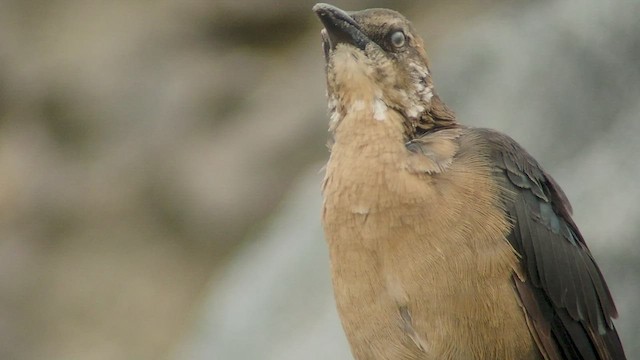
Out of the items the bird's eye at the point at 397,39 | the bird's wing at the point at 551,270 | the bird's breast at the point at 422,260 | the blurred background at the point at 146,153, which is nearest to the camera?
the bird's breast at the point at 422,260

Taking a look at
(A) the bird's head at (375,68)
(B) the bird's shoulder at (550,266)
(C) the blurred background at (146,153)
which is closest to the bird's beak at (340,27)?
(A) the bird's head at (375,68)

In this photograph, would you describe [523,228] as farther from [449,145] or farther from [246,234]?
[246,234]

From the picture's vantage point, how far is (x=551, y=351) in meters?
3.99

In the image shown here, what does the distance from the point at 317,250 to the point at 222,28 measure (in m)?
2.39

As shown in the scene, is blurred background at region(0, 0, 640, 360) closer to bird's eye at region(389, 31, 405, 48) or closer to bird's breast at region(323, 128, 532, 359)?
bird's eye at region(389, 31, 405, 48)

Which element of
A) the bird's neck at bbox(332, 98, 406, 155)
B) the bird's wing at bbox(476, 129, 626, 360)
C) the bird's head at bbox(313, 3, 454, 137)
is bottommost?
the bird's wing at bbox(476, 129, 626, 360)

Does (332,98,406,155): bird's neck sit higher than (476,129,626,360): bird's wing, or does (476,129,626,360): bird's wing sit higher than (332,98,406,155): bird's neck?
(332,98,406,155): bird's neck

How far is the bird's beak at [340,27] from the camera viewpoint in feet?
13.4

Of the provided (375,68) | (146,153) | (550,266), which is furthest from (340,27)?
(146,153)

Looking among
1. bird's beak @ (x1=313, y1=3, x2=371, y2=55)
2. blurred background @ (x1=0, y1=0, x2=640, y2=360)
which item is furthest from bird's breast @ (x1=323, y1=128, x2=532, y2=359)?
blurred background @ (x1=0, y1=0, x2=640, y2=360)

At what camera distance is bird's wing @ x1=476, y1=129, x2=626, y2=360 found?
4016 mm

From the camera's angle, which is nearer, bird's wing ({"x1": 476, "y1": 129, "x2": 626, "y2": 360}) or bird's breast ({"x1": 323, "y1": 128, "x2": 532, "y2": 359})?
bird's breast ({"x1": 323, "y1": 128, "x2": 532, "y2": 359})

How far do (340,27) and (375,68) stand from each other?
219 millimetres

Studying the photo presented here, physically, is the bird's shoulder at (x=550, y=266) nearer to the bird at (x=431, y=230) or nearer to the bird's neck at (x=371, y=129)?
the bird at (x=431, y=230)
